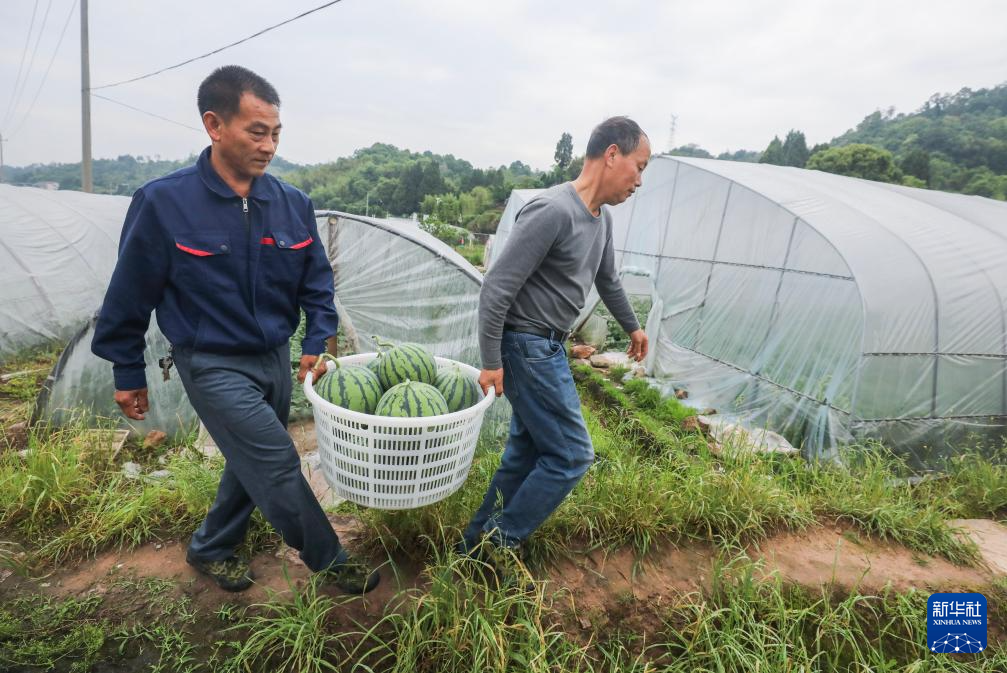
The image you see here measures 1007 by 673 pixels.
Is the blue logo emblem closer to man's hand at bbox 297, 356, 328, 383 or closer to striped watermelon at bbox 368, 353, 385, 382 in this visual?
striped watermelon at bbox 368, 353, 385, 382

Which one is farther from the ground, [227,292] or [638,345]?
[227,292]

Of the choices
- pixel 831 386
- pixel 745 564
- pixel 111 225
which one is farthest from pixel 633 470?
pixel 111 225

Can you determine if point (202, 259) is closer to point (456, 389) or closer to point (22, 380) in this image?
point (456, 389)

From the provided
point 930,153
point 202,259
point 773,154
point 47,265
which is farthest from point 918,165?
point 47,265

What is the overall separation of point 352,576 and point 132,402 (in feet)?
3.81

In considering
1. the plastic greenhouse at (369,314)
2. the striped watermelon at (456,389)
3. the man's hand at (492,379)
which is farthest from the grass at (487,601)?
the plastic greenhouse at (369,314)

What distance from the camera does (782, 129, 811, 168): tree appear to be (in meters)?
38.6

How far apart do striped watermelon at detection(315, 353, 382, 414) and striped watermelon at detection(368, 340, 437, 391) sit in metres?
0.07

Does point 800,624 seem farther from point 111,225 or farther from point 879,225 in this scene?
point 111,225

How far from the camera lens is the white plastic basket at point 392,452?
6.33ft

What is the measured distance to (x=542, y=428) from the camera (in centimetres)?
225

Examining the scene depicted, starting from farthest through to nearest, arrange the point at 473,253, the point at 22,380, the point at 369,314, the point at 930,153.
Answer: the point at 930,153 < the point at 473,253 < the point at 22,380 < the point at 369,314

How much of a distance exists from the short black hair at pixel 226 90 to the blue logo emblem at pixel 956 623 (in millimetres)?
3689

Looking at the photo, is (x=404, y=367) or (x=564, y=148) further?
(x=564, y=148)
